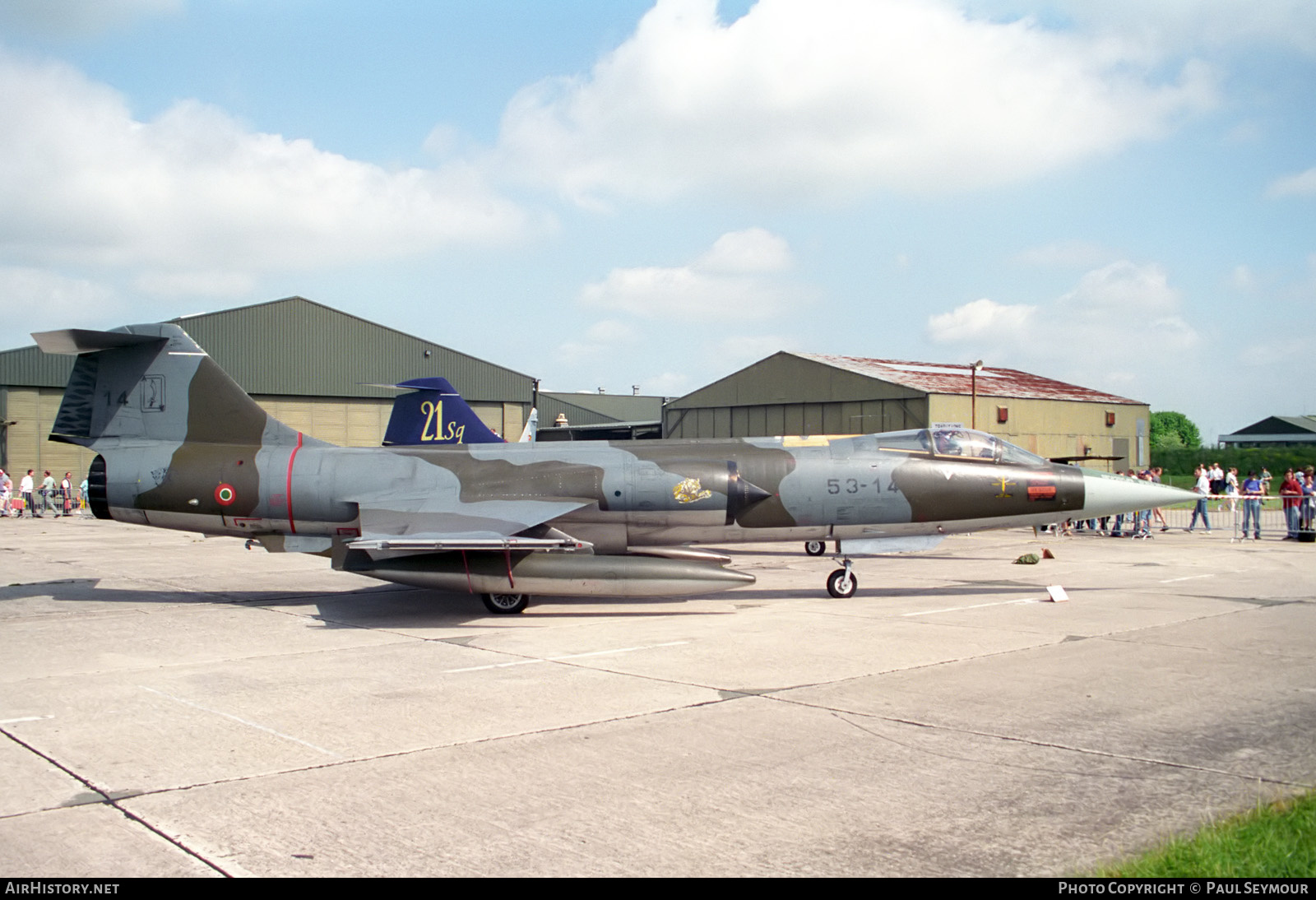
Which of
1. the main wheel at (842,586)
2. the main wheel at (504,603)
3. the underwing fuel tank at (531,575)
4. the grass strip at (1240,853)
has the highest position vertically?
the underwing fuel tank at (531,575)

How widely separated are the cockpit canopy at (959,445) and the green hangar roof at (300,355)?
2752 centimetres

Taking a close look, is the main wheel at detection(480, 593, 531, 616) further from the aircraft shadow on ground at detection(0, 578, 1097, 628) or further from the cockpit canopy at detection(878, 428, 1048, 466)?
the cockpit canopy at detection(878, 428, 1048, 466)

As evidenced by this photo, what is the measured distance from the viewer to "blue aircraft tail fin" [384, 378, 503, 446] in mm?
22141

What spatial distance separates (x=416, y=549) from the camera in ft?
38.5

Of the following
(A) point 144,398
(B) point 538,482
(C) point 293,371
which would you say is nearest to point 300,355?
(C) point 293,371

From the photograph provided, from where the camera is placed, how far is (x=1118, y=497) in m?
13.8

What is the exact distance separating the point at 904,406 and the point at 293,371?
79.9 ft

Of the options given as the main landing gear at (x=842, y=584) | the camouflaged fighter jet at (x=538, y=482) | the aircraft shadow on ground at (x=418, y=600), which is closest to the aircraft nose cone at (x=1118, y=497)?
the camouflaged fighter jet at (x=538, y=482)

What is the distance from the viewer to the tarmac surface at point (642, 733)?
15.5 ft

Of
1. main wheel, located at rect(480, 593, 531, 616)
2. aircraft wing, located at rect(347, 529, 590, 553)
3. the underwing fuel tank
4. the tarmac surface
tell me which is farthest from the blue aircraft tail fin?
aircraft wing, located at rect(347, 529, 590, 553)

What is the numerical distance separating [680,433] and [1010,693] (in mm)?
33516

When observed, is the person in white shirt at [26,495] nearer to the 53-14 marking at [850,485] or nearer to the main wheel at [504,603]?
the main wheel at [504,603]
